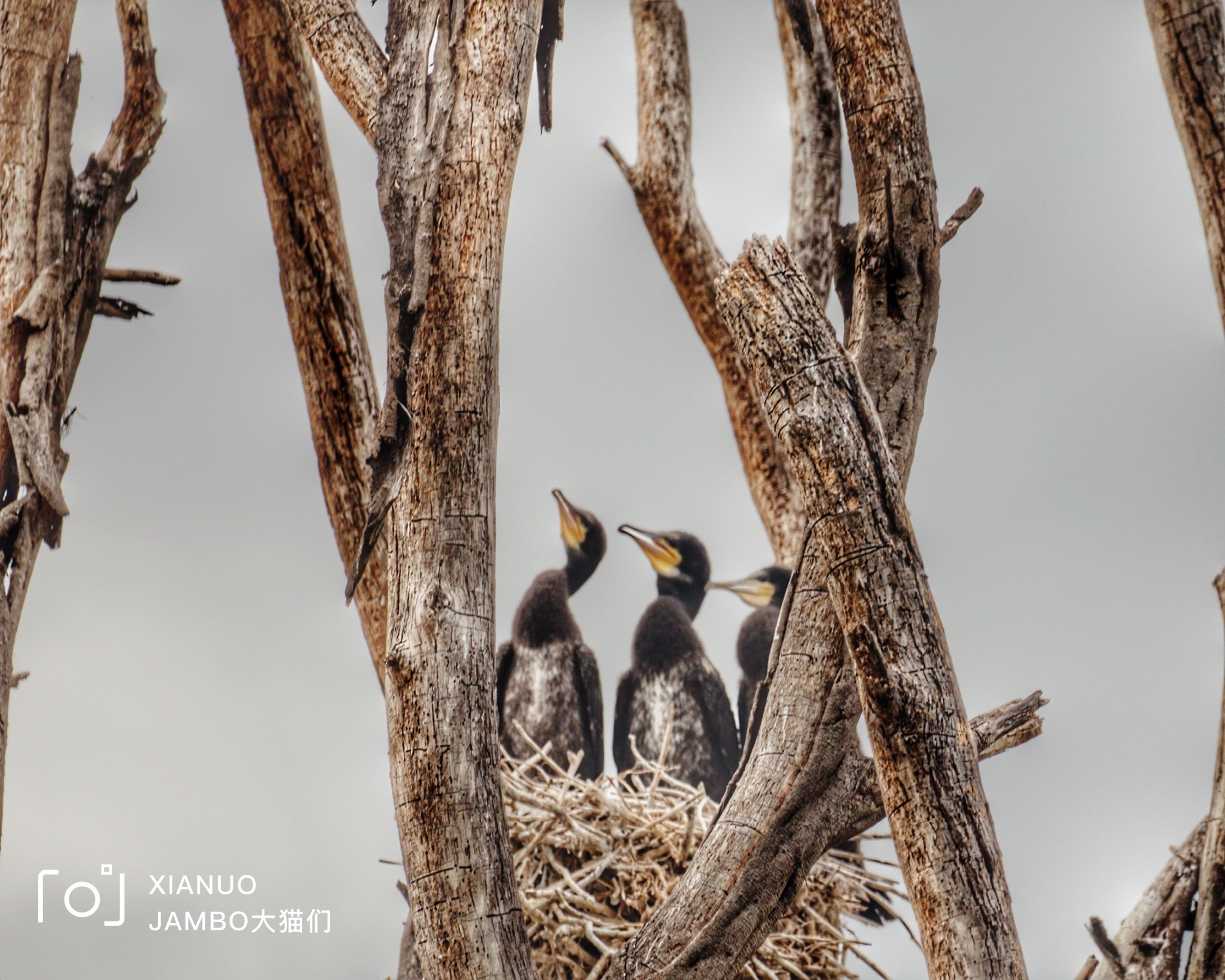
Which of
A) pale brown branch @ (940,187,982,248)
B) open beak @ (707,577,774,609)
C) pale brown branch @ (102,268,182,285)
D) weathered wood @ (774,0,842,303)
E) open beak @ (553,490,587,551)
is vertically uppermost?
weathered wood @ (774,0,842,303)

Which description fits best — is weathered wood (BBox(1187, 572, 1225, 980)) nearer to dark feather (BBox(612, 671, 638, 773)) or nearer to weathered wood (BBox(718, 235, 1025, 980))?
weathered wood (BBox(718, 235, 1025, 980))

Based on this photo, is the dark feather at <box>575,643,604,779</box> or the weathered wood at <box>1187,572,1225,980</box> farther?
the dark feather at <box>575,643,604,779</box>

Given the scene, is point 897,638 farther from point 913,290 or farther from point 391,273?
point 391,273

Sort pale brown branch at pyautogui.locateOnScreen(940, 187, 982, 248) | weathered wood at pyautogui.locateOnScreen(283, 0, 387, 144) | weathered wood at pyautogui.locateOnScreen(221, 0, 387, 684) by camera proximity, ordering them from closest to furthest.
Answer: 1. pale brown branch at pyautogui.locateOnScreen(940, 187, 982, 248)
2. weathered wood at pyautogui.locateOnScreen(283, 0, 387, 144)
3. weathered wood at pyautogui.locateOnScreen(221, 0, 387, 684)

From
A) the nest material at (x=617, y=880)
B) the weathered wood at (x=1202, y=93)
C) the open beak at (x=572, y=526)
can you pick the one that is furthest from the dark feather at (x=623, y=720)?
the weathered wood at (x=1202, y=93)

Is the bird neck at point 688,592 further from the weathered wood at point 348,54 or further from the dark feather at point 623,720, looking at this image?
the weathered wood at point 348,54

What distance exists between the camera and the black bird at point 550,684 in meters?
2.61

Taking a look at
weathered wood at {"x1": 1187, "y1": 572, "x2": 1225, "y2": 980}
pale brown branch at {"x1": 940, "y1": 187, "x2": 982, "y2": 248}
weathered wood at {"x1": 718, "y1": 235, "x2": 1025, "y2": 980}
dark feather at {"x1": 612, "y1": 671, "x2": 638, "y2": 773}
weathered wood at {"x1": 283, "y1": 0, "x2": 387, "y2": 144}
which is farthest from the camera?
dark feather at {"x1": 612, "y1": 671, "x2": 638, "y2": 773}

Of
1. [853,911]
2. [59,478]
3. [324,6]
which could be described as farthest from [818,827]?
[324,6]

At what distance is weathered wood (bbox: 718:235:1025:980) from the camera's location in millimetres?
1236

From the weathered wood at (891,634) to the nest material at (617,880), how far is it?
0.64 m

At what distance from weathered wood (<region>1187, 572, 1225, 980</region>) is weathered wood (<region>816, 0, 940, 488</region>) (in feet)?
1.67

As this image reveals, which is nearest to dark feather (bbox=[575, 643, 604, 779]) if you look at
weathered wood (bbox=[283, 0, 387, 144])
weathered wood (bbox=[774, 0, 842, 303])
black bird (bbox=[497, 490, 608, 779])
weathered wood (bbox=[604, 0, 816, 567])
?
black bird (bbox=[497, 490, 608, 779])

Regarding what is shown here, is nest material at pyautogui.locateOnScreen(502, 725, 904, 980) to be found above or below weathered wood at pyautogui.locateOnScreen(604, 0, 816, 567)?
below
